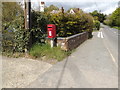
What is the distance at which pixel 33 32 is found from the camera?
590 cm

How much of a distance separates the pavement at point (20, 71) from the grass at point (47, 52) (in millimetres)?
505

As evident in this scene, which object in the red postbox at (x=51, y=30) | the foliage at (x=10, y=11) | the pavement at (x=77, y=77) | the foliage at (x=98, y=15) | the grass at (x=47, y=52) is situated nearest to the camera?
the pavement at (x=77, y=77)

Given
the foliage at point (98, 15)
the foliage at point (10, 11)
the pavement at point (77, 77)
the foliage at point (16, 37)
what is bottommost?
the pavement at point (77, 77)

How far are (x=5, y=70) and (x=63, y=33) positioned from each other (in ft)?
19.5

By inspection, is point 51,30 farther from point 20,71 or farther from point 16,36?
point 20,71

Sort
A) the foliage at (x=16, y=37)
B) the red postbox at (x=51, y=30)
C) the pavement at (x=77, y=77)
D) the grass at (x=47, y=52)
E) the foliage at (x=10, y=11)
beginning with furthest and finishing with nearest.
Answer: the foliage at (x=10, y=11)
the red postbox at (x=51, y=30)
the foliage at (x=16, y=37)
the grass at (x=47, y=52)
the pavement at (x=77, y=77)

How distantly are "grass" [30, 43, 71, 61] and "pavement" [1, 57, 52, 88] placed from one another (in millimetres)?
505

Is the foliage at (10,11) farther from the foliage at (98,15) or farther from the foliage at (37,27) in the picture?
the foliage at (98,15)

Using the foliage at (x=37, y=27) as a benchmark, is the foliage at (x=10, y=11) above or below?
above

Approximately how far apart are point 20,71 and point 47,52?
1857 millimetres

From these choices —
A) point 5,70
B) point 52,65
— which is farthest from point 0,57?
point 52,65

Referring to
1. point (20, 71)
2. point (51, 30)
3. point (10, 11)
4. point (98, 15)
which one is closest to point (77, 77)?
point (20, 71)

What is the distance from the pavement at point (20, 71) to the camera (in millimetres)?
3193

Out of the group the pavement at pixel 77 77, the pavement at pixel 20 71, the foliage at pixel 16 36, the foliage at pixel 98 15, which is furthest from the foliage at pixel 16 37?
the foliage at pixel 98 15
